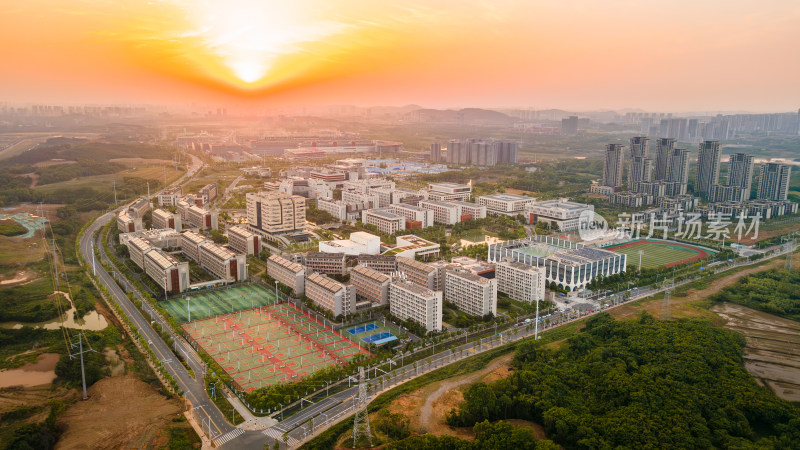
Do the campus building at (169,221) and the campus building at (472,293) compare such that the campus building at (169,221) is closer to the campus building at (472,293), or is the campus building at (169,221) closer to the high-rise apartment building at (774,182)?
the campus building at (472,293)

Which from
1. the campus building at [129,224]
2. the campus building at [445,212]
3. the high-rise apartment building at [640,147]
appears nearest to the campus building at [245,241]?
the campus building at [129,224]

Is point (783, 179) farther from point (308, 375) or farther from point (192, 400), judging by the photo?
point (192, 400)

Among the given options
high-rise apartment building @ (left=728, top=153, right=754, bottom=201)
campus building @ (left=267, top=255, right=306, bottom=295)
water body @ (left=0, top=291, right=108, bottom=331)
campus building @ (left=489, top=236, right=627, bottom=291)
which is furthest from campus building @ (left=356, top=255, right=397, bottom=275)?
high-rise apartment building @ (left=728, top=153, right=754, bottom=201)

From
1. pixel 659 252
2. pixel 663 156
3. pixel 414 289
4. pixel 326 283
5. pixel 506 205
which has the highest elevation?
pixel 663 156

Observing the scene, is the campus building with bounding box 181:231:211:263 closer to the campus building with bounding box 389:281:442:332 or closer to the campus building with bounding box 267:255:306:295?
the campus building with bounding box 267:255:306:295

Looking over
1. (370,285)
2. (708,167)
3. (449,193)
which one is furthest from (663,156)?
(370,285)

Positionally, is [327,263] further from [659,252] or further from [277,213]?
[659,252]

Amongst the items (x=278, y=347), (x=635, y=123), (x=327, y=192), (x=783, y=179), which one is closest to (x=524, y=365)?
(x=278, y=347)
